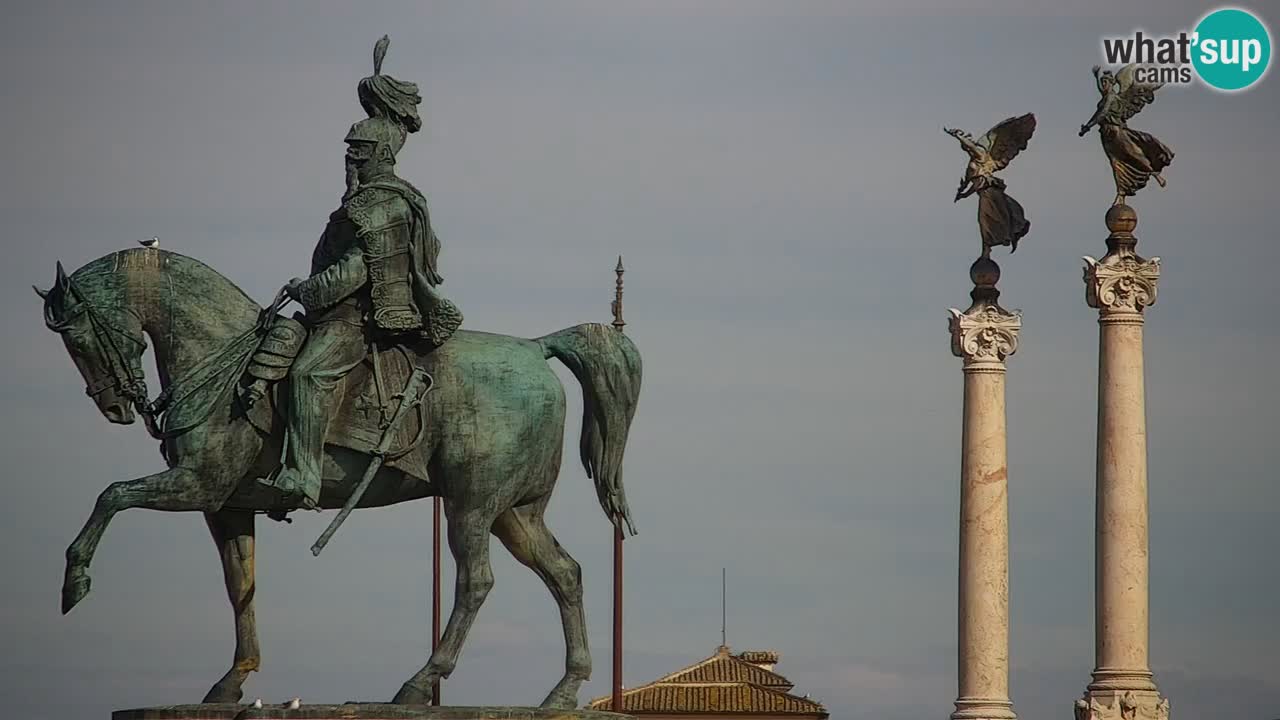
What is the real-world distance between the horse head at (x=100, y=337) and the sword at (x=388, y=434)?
1.95 metres

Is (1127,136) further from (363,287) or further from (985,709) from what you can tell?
(363,287)

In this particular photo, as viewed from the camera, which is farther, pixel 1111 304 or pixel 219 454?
pixel 1111 304

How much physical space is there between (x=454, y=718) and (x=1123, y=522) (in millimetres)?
27270

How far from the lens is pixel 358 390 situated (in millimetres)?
30312

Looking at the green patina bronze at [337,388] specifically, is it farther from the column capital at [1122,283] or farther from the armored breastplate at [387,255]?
the column capital at [1122,283]

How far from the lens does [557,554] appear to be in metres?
31.2

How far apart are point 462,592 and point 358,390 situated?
1956 millimetres

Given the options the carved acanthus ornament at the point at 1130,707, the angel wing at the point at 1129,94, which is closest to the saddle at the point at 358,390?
the carved acanthus ornament at the point at 1130,707

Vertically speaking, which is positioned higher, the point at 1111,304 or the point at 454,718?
the point at 1111,304

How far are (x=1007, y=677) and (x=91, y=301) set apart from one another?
92.3 feet

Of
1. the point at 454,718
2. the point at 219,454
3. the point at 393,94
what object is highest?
the point at 393,94

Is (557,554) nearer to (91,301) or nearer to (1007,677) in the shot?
(91,301)

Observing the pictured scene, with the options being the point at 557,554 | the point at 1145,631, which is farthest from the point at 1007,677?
the point at 557,554

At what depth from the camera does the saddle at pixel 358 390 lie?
30031mm
